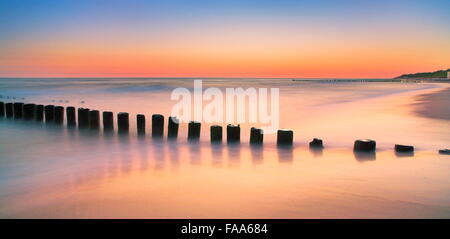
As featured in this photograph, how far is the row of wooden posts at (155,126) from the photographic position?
712 centimetres

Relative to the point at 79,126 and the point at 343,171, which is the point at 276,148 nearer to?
the point at 343,171

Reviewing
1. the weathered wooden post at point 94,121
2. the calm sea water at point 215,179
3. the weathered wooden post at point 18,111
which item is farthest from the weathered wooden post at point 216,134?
the weathered wooden post at point 18,111

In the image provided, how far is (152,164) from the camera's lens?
19.1 ft

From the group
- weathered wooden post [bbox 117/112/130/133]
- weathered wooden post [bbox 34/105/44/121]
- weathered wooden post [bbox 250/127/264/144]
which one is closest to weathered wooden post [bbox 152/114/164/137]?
weathered wooden post [bbox 117/112/130/133]

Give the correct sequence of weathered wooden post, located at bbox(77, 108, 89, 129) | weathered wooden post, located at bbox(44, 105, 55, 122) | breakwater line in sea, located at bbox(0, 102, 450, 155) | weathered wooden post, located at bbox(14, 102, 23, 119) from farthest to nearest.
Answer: weathered wooden post, located at bbox(14, 102, 23, 119) → weathered wooden post, located at bbox(44, 105, 55, 122) → weathered wooden post, located at bbox(77, 108, 89, 129) → breakwater line in sea, located at bbox(0, 102, 450, 155)

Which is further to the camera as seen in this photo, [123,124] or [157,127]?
[123,124]

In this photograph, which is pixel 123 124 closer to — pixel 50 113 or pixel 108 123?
pixel 108 123

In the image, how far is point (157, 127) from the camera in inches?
A: 329

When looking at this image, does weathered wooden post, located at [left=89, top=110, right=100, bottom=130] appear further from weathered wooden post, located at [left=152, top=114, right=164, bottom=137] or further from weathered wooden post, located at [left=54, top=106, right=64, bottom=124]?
weathered wooden post, located at [left=152, top=114, right=164, bottom=137]

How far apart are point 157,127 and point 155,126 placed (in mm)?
65

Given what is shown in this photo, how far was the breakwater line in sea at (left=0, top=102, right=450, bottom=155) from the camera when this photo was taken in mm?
6592

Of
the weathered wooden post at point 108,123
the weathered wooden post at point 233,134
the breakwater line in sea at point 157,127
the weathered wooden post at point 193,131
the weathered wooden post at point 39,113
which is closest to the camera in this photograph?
the breakwater line in sea at point 157,127

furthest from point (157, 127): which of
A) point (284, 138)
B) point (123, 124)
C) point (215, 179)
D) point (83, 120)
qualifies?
point (215, 179)

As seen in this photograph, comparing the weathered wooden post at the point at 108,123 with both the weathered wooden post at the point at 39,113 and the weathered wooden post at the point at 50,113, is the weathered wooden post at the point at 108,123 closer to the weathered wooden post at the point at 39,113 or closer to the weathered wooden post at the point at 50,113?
the weathered wooden post at the point at 50,113
